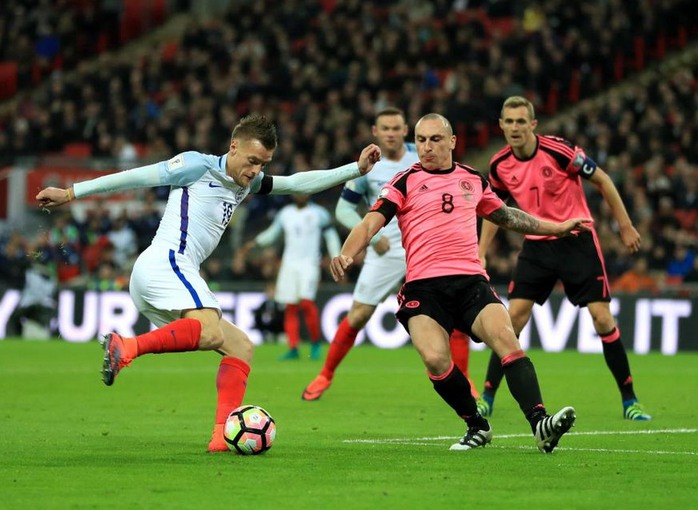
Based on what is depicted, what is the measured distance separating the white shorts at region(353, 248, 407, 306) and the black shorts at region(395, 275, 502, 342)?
12.8 ft

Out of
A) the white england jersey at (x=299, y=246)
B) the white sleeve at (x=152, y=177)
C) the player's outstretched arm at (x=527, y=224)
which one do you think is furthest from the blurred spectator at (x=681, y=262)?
the white sleeve at (x=152, y=177)

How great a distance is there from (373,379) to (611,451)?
276 inches

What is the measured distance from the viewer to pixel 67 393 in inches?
529

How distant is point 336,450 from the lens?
8.67 m

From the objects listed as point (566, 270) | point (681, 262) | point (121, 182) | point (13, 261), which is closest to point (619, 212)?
point (566, 270)

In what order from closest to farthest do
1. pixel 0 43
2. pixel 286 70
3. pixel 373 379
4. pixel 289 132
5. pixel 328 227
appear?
pixel 373 379, pixel 328 227, pixel 289 132, pixel 286 70, pixel 0 43

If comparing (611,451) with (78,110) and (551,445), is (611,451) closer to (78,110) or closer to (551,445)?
(551,445)

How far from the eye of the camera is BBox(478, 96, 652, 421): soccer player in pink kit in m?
11.0

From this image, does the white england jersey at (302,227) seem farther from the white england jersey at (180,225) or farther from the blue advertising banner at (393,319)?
the white england jersey at (180,225)

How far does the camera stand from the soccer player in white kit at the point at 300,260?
19.7 metres

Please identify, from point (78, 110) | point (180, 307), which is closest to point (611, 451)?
point (180, 307)

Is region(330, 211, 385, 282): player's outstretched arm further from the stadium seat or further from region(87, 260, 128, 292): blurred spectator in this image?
the stadium seat

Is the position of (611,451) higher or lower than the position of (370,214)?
lower

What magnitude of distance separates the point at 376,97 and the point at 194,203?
822 inches
